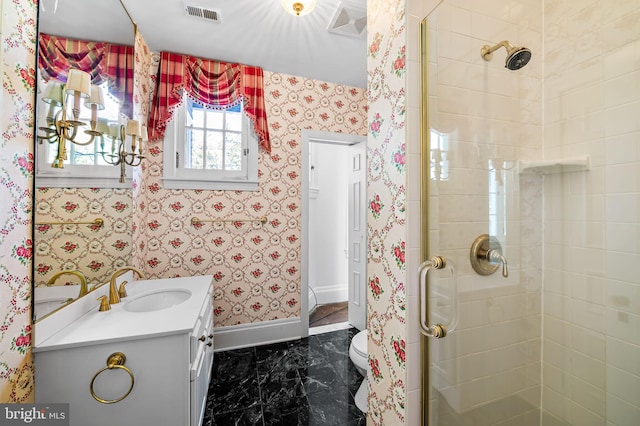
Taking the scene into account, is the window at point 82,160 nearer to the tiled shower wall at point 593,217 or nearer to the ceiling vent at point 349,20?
the ceiling vent at point 349,20

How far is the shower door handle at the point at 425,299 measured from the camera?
92 cm

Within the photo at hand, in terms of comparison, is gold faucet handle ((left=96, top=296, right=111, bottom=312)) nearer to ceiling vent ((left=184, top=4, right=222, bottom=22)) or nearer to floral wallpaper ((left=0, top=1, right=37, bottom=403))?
floral wallpaper ((left=0, top=1, right=37, bottom=403))

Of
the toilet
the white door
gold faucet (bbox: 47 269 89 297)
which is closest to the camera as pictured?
gold faucet (bbox: 47 269 89 297)

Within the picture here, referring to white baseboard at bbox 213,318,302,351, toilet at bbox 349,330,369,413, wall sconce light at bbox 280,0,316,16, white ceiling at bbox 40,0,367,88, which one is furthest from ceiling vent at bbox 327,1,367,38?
white baseboard at bbox 213,318,302,351

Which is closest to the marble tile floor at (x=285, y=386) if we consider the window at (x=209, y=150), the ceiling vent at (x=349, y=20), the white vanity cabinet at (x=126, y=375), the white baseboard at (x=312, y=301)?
the white vanity cabinet at (x=126, y=375)

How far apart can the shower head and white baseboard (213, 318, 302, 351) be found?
247 centimetres

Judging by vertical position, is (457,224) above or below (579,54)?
below

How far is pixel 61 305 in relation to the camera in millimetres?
1148

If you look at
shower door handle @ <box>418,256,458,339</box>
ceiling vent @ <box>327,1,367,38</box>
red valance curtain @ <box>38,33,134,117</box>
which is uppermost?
ceiling vent @ <box>327,1,367,38</box>

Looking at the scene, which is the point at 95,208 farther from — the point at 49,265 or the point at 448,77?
the point at 448,77

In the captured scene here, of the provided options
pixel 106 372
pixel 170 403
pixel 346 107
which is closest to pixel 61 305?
pixel 106 372

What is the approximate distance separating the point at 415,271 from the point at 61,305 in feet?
4.84

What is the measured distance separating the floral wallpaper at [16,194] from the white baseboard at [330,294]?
9.32ft

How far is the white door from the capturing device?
279 cm
